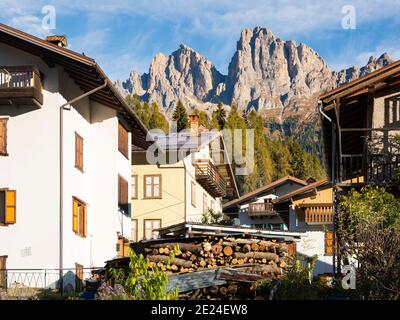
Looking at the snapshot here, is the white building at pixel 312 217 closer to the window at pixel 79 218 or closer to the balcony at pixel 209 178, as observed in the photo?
the balcony at pixel 209 178

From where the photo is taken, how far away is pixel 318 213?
48.4 m

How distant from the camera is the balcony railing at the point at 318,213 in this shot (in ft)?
156

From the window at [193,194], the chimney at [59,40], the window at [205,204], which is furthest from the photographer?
the window at [205,204]

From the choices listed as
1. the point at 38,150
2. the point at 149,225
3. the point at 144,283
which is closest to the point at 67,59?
the point at 38,150

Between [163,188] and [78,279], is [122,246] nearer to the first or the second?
[78,279]

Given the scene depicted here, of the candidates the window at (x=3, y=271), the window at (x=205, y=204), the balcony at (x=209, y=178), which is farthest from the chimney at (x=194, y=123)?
the window at (x=3, y=271)

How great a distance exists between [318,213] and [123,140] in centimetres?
1256

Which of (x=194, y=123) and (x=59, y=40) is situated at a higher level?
(x=59, y=40)

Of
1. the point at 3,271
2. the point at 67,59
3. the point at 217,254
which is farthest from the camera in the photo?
the point at 67,59

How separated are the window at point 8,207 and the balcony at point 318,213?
19.4 metres

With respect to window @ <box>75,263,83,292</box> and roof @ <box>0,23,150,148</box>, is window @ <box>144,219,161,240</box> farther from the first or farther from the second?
window @ <box>75,263,83,292</box>
